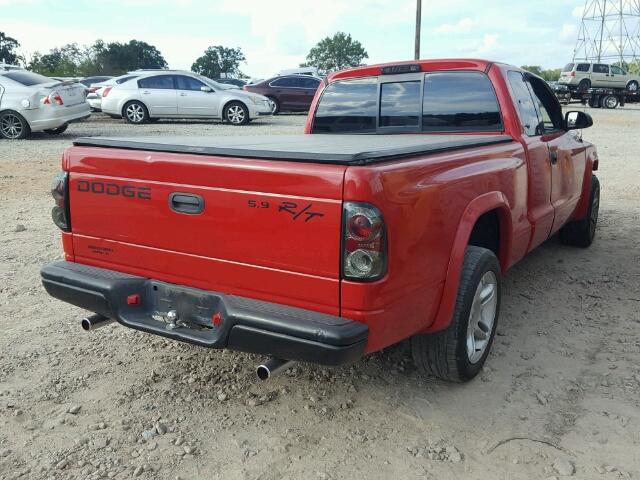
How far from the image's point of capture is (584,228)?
5766 mm

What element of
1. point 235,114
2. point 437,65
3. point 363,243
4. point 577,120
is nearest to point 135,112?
point 235,114

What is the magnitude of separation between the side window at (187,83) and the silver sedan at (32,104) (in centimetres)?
397

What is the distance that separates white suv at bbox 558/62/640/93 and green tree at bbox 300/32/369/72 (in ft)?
229

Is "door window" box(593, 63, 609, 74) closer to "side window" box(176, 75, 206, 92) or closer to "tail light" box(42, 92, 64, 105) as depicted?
"side window" box(176, 75, 206, 92)

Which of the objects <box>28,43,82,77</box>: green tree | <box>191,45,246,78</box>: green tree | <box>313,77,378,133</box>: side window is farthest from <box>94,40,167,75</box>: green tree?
<box>313,77,378,133</box>: side window

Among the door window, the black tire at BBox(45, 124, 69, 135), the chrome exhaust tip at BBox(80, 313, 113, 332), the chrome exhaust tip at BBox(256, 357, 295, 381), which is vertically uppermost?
the door window

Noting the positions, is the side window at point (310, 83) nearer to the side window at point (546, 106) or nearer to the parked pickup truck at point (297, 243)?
the side window at point (546, 106)

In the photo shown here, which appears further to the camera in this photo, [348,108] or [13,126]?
[13,126]

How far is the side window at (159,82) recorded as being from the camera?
1680 cm

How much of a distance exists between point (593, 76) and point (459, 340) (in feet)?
109

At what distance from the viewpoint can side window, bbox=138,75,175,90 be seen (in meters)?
16.8

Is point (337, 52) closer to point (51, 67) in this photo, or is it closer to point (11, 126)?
point (51, 67)

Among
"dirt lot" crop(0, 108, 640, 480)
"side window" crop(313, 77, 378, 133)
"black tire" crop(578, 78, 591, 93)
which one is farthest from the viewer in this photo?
"black tire" crop(578, 78, 591, 93)

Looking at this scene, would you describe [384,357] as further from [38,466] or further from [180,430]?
[38,466]
